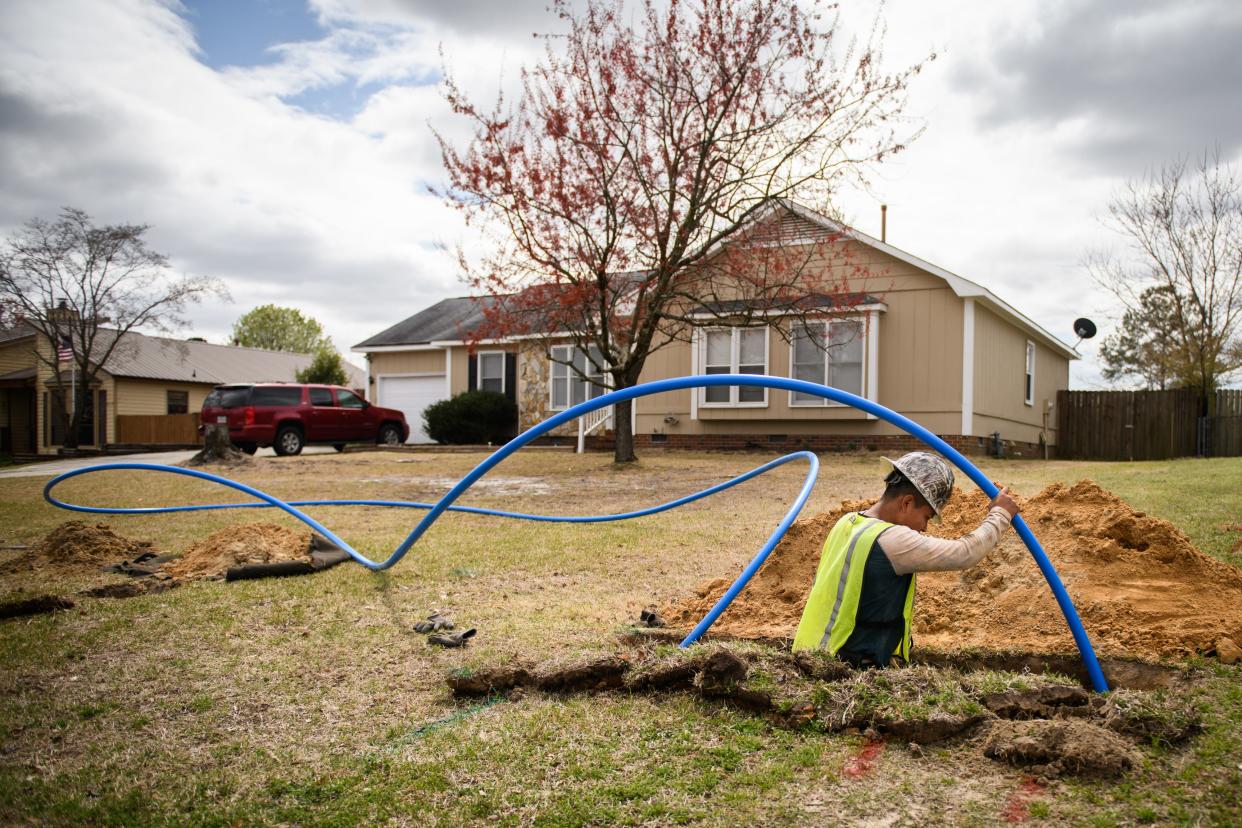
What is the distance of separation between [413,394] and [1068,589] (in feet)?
81.1

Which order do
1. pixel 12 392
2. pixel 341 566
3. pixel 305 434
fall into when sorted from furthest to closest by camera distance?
pixel 12 392, pixel 305 434, pixel 341 566

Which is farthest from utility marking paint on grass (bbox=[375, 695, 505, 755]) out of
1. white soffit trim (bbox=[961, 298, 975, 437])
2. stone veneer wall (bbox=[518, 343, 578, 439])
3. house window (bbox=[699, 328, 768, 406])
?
stone veneer wall (bbox=[518, 343, 578, 439])

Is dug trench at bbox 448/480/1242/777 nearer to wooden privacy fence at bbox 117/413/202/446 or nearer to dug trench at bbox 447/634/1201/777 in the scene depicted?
dug trench at bbox 447/634/1201/777

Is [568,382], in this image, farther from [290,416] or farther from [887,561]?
[887,561]

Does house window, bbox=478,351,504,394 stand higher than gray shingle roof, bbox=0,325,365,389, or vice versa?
gray shingle roof, bbox=0,325,365,389

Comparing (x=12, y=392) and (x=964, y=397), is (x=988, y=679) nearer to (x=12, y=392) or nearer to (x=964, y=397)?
(x=964, y=397)

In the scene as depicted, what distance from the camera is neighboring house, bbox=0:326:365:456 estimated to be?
109 ft

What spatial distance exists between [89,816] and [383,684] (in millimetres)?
1488

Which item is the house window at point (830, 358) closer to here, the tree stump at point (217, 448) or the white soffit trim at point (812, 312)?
the white soffit trim at point (812, 312)

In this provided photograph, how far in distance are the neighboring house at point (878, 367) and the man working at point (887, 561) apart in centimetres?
1177

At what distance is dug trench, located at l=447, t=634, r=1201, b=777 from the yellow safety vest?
0.69 feet

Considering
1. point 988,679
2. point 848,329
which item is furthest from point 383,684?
point 848,329

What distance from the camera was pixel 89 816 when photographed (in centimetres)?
284

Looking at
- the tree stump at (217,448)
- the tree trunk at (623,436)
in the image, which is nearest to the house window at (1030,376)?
the tree trunk at (623,436)
